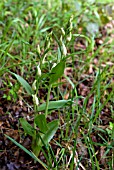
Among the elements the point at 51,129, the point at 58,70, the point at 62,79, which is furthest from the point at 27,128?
the point at 62,79

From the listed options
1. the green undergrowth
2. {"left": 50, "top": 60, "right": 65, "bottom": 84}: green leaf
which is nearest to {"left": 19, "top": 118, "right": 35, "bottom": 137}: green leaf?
the green undergrowth

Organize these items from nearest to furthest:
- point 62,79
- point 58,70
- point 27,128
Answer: point 58,70 → point 27,128 → point 62,79

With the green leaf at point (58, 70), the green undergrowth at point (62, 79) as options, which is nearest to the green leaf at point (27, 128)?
the green undergrowth at point (62, 79)

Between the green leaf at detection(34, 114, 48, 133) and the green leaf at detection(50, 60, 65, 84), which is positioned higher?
the green leaf at detection(50, 60, 65, 84)

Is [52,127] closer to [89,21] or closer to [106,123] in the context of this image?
[106,123]

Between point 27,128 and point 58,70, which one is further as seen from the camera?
point 27,128

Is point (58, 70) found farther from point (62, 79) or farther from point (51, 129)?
point (62, 79)

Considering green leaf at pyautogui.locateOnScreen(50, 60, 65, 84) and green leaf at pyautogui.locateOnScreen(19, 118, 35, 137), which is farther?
green leaf at pyautogui.locateOnScreen(19, 118, 35, 137)

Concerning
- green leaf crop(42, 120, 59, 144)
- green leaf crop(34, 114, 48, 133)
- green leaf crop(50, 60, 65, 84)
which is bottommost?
green leaf crop(42, 120, 59, 144)

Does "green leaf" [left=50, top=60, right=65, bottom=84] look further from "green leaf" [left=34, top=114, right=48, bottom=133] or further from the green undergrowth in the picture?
"green leaf" [left=34, top=114, right=48, bottom=133]
